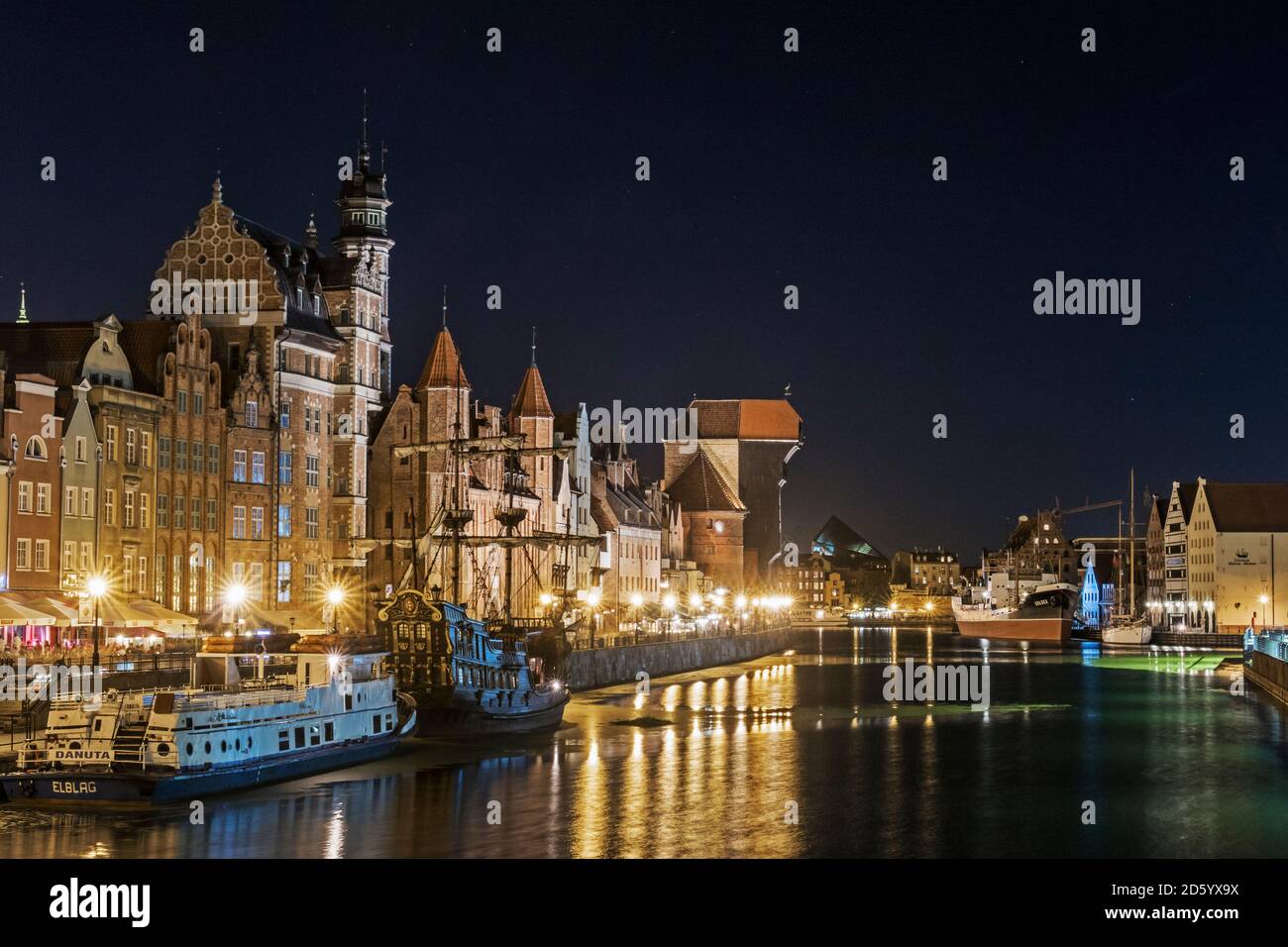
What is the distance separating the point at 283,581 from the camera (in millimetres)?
90438

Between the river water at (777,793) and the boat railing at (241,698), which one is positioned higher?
the boat railing at (241,698)

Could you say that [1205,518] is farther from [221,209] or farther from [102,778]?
[102,778]

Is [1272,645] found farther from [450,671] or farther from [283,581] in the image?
[283,581]

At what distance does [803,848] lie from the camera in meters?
45.5

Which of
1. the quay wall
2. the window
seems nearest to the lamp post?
the quay wall

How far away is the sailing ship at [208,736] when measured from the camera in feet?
151

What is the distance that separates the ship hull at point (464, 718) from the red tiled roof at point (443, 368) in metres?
36.7

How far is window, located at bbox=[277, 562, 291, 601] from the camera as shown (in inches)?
3538

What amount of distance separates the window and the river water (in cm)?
1670

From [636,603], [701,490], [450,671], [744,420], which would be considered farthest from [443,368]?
[744,420]

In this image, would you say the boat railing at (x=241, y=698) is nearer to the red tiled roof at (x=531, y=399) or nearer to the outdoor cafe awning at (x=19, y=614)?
the outdoor cafe awning at (x=19, y=614)

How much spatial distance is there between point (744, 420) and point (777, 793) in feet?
470

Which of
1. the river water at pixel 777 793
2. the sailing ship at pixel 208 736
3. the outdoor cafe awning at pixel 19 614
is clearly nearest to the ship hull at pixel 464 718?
the river water at pixel 777 793
